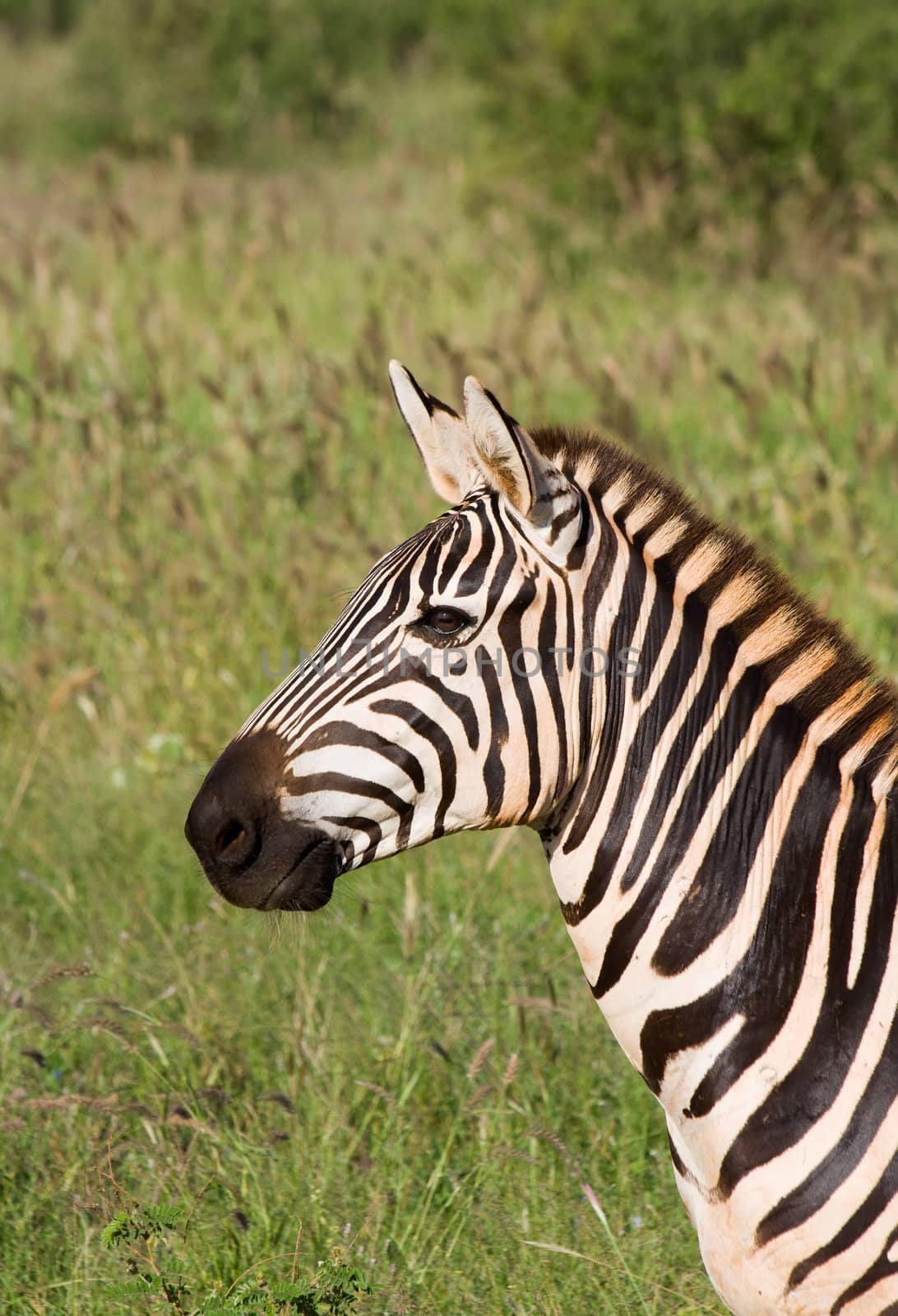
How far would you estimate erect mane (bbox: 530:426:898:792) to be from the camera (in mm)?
2203

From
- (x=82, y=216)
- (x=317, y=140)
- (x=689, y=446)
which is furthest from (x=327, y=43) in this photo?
(x=689, y=446)

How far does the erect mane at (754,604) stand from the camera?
7.23 ft

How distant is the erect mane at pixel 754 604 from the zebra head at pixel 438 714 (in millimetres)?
123

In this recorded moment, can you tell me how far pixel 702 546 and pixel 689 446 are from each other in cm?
459

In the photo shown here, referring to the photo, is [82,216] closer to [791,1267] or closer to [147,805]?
[147,805]

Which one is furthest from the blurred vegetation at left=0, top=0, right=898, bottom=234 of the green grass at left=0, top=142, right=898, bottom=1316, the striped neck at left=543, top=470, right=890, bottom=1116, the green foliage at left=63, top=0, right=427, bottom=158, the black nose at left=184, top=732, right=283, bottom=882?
the black nose at left=184, top=732, right=283, bottom=882

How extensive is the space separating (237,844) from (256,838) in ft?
0.11

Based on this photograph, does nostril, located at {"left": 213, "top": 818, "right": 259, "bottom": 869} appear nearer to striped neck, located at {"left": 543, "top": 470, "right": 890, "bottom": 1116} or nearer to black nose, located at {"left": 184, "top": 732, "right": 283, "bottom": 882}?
black nose, located at {"left": 184, "top": 732, "right": 283, "bottom": 882}

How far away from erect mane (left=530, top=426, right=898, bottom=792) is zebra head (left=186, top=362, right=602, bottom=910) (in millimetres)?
123

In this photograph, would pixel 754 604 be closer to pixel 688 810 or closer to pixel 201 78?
pixel 688 810

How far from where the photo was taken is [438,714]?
2.16 metres

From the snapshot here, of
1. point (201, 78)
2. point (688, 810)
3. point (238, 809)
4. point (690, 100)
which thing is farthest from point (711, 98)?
point (238, 809)

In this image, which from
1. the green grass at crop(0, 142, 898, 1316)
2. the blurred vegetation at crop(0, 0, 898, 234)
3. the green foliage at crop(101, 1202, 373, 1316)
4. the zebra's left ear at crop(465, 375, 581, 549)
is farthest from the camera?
the blurred vegetation at crop(0, 0, 898, 234)

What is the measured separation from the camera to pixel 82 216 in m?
9.43
